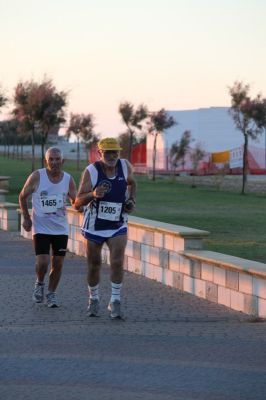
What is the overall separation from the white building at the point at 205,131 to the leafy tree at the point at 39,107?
2582cm

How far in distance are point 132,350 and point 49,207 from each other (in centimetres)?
281

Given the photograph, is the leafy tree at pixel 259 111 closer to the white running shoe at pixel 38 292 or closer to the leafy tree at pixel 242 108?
the leafy tree at pixel 242 108

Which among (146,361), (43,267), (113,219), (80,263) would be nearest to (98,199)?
(113,219)

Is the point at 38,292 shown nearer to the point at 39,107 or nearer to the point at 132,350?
the point at 132,350

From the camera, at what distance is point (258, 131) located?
42406mm

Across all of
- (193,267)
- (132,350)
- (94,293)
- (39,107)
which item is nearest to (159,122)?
(39,107)

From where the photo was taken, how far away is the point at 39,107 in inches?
1668

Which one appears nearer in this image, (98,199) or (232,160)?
(98,199)

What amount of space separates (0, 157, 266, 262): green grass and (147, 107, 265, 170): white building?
32.1 m

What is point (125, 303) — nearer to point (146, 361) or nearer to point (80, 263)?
point (146, 361)

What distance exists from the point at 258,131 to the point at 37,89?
9.65m

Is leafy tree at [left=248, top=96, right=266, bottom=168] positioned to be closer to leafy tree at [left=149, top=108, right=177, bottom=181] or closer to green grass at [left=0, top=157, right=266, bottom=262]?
green grass at [left=0, top=157, right=266, bottom=262]

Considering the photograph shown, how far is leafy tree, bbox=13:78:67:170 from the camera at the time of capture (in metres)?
42.3

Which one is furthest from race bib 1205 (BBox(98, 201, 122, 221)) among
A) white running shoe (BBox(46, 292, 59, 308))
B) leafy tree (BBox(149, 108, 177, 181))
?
leafy tree (BBox(149, 108, 177, 181))
